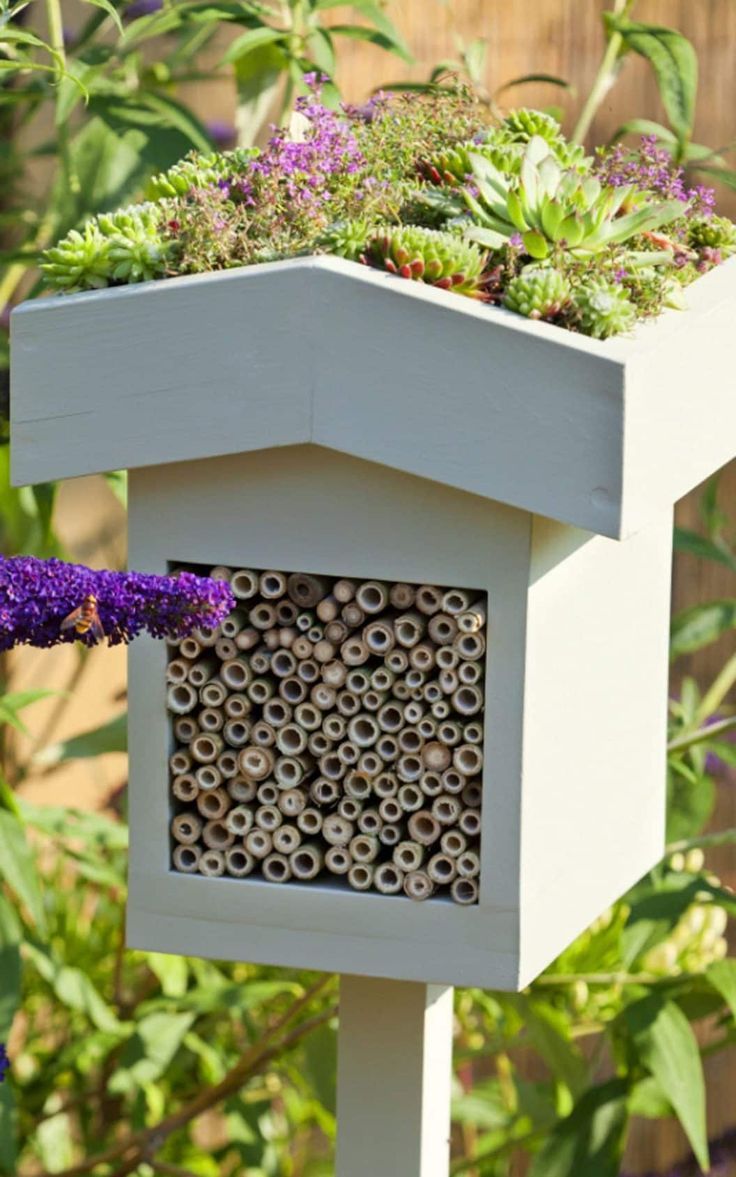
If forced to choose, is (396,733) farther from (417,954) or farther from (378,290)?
(378,290)

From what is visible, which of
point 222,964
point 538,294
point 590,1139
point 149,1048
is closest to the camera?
point 538,294

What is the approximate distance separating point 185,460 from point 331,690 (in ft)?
0.65

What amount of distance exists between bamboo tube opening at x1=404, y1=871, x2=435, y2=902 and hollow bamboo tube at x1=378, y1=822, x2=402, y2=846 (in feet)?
0.09

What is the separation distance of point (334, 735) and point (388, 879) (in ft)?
0.37

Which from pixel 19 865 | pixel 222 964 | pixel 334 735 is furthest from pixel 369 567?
pixel 222 964

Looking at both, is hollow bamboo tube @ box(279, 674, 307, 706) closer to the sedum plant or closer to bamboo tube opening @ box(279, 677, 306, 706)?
bamboo tube opening @ box(279, 677, 306, 706)

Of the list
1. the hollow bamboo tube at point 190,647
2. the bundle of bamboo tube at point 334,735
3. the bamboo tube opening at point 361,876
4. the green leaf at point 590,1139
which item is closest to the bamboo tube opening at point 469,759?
the bundle of bamboo tube at point 334,735

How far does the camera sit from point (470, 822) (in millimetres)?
1298

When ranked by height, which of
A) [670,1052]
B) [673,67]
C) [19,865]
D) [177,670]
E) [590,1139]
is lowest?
[590,1139]

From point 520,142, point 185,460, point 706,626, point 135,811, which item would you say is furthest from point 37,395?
point 706,626

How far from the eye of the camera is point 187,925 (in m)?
1.37

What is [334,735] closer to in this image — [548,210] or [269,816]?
[269,816]

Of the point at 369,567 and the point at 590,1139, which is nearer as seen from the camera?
the point at 369,567

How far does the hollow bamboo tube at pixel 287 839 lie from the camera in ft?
4.40
